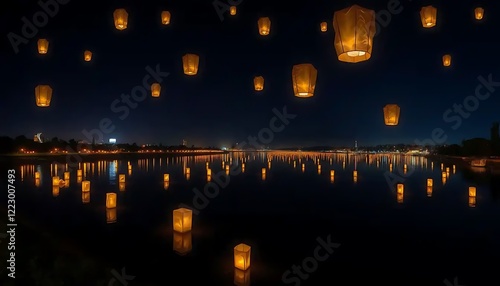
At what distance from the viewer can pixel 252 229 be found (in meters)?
8.66

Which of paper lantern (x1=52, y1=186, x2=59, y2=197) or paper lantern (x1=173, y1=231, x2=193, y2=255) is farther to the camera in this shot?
paper lantern (x1=52, y1=186, x2=59, y2=197)

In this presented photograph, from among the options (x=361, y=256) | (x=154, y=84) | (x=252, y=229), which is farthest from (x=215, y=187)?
(x=361, y=256)

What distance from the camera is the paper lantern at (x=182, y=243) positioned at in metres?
6.73

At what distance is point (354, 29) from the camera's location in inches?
191

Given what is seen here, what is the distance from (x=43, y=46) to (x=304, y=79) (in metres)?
8.40

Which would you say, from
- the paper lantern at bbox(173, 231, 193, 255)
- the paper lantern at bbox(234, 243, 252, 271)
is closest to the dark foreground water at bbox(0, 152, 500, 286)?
the paper lantern at bbox(173, 231, 193, 255)

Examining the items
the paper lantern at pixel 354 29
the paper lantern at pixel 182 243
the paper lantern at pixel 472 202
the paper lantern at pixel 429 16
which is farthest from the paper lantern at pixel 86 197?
the paper lantern at pixel 472 202

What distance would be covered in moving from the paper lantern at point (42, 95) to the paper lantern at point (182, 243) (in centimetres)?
633

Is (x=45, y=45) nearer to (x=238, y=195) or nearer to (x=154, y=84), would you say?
(x=154, y=84)

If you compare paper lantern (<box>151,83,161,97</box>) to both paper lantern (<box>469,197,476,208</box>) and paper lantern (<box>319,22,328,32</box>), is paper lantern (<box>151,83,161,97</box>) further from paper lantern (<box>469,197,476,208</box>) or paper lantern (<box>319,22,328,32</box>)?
paper lantern (<box>469,197,476,208</box>)

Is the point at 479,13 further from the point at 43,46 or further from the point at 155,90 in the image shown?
the point at 43,46

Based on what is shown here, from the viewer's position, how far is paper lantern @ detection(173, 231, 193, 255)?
6732mm

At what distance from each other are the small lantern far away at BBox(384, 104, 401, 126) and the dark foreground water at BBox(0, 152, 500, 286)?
10.1 feet

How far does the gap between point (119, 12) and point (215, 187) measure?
10046 mm
